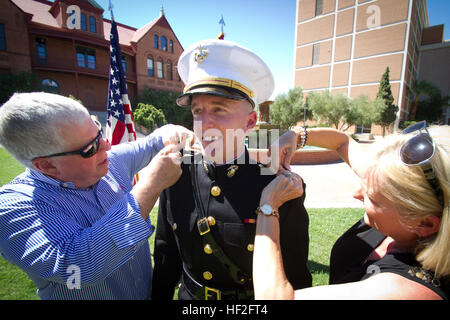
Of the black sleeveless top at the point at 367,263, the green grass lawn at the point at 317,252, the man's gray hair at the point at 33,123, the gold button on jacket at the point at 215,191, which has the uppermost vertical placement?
the man's gray hair at the point at 33,123

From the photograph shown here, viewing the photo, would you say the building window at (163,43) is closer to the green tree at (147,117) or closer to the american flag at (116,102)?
the green tree at (147,117)

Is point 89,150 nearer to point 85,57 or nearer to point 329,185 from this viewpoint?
point 329,185

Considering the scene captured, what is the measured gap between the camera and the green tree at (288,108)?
28.5 meters

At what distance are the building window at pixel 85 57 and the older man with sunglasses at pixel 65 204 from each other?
30.2 metres

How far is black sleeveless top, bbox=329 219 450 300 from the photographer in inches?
45.8

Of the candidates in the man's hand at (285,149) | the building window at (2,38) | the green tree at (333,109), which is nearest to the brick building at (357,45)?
the green tree at (333,109)

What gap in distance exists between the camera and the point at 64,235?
127 cm

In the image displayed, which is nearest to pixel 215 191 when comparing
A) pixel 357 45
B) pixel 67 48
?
pixel 67 48

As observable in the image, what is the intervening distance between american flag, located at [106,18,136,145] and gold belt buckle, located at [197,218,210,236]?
3.28 m

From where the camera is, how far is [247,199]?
69.6 inches

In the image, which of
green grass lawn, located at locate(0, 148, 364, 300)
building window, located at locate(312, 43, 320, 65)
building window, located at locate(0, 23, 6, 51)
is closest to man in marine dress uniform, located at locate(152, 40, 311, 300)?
green grass lawn, located at locate(0, 148, 364, 300)

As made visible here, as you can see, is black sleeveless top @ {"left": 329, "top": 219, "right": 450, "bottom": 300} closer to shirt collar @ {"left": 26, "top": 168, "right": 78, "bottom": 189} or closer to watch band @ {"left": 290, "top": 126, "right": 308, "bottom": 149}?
watch band @ {"left": 290, "top": 126, "right": 308, "bottom": 149}
